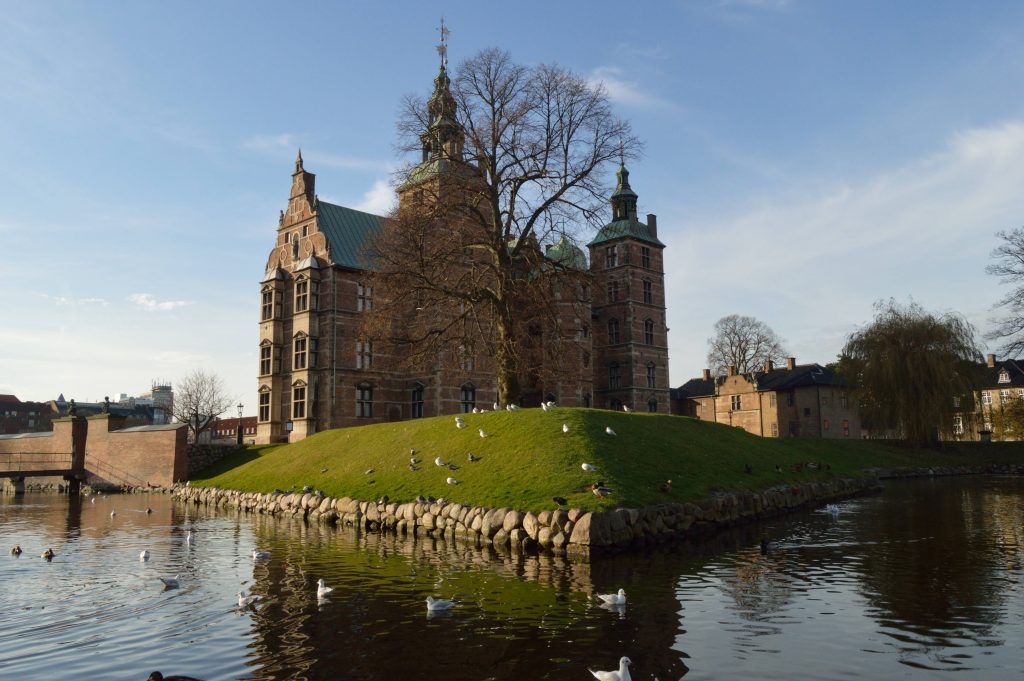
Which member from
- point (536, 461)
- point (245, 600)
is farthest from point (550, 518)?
point (245, 600)

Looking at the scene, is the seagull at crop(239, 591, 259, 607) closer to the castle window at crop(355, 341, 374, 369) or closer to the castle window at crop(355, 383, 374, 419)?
→ the castle window at crop(355, 383, 374, 419)

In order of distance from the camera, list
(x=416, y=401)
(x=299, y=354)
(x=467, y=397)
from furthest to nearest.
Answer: (x=467, y=397)
(x=416, y=401)
(x=299, y=354)

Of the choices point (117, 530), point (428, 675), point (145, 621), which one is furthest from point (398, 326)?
point (428, 675)

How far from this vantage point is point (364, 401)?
5209 centimetres

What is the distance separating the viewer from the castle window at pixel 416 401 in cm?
5386

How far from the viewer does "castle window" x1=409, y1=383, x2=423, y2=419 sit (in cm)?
5386

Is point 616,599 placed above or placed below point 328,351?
below

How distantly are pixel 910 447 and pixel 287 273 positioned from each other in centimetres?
5247

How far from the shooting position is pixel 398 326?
51.2 metres

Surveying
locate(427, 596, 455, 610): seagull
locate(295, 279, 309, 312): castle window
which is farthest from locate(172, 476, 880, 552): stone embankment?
locate(295, 279, 309, 312): castle window

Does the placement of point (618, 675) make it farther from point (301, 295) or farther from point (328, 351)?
point (301, 295)

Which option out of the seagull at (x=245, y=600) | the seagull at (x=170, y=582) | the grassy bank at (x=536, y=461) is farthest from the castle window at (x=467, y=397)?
the seagull at (x=245, y=600)

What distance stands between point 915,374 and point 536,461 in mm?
43881

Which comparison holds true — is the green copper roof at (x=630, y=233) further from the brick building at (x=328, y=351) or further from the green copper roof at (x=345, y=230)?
the green copper roof at (x=345, y=230)
